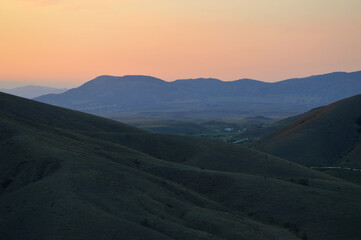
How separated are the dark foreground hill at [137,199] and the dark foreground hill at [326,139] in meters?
39.2

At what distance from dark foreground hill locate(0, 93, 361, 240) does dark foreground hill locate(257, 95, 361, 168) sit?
39.2m

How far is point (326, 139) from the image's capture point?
410 ft

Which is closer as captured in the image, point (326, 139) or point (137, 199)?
point (137, 199)

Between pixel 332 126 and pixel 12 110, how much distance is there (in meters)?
86.2

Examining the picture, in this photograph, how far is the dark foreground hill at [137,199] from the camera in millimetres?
38906

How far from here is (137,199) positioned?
46.6 meters

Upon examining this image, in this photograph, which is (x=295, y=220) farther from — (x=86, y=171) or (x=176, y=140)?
(x=176, y=140)

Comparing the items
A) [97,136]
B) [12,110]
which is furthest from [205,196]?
[12,110]

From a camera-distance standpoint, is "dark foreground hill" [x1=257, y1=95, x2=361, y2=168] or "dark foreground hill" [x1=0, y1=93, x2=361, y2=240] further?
"dark foreground hill" [x1=257, y1=95, x2=361, y2=168]

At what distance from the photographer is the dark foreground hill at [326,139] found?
374 ft

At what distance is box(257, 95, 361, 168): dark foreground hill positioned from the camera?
374 ft

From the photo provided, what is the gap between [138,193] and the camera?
48500mm

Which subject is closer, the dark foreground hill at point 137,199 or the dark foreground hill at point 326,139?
the dark foreground hill at point 137,199

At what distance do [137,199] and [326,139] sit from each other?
293ft
